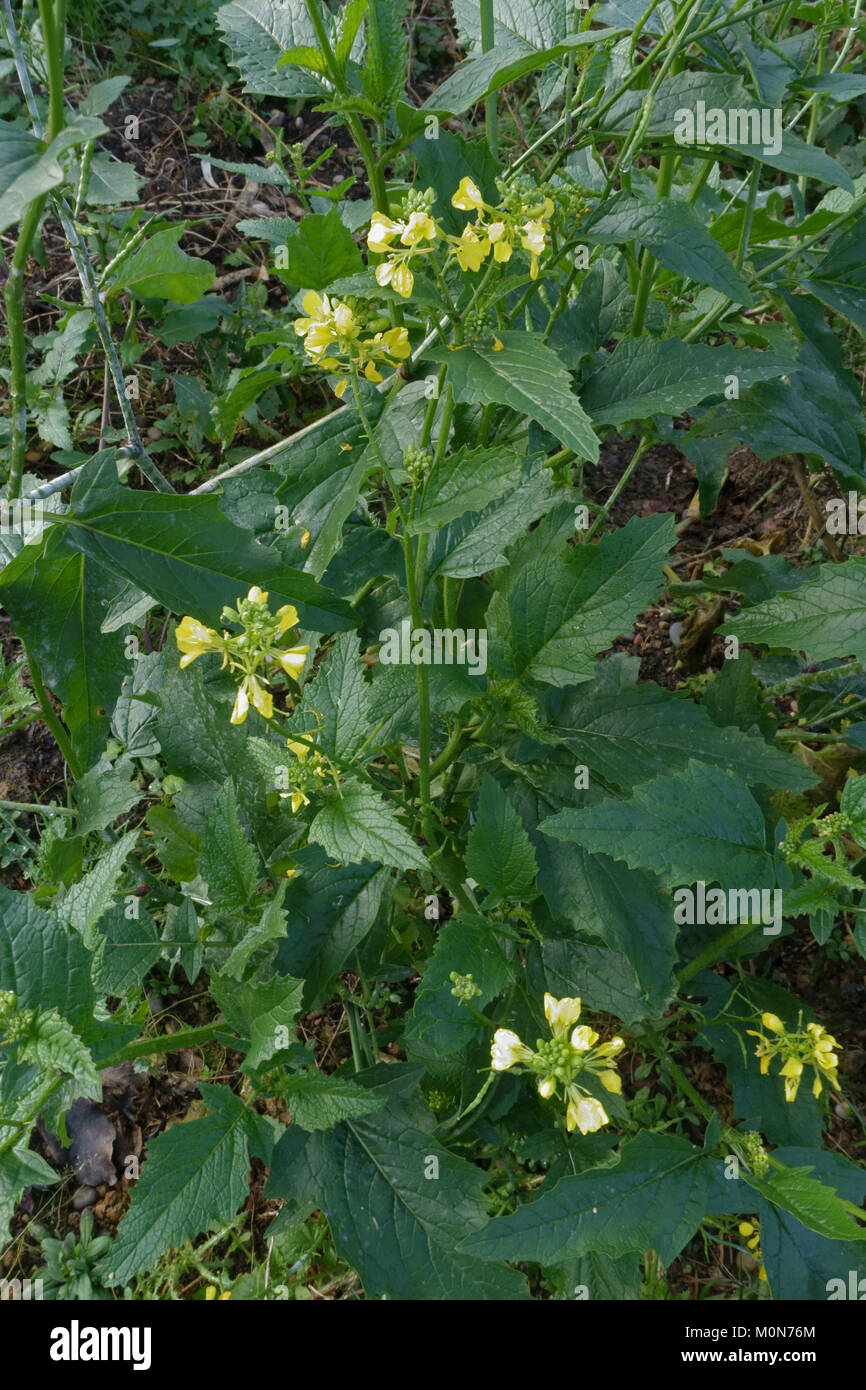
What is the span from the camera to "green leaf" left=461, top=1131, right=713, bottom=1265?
1.52 m

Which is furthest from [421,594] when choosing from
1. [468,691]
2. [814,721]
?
[814,721]

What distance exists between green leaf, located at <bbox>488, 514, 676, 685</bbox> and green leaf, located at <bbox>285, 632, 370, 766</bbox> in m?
0.29

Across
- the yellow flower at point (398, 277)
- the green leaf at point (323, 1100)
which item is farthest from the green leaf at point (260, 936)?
the yellow flower at point (398, 277)

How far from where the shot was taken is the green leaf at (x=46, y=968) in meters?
1.49

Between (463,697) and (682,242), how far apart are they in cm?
85

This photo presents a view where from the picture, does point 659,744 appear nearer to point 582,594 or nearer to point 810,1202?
point 582,594

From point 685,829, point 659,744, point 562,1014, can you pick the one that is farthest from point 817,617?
point 562,1014

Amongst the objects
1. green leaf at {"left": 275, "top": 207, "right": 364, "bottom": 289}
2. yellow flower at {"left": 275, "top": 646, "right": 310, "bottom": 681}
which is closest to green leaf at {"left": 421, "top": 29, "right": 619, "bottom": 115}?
green leaf at {"left": 275, "top": 207, "right": 364, "bottom": 289}

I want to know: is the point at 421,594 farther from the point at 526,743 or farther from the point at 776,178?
the point at 776,178

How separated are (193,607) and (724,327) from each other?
1.32m

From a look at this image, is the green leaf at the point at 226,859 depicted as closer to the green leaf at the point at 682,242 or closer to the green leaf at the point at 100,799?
the green leaf at the point at 100,799

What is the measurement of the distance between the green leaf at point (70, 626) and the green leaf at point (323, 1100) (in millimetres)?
730

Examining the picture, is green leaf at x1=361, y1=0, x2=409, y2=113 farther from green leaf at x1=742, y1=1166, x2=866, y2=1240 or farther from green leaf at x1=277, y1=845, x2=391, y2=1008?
green leaf at x1=742, y1=1166, x2=866, y2=1240

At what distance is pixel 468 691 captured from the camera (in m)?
1.73
